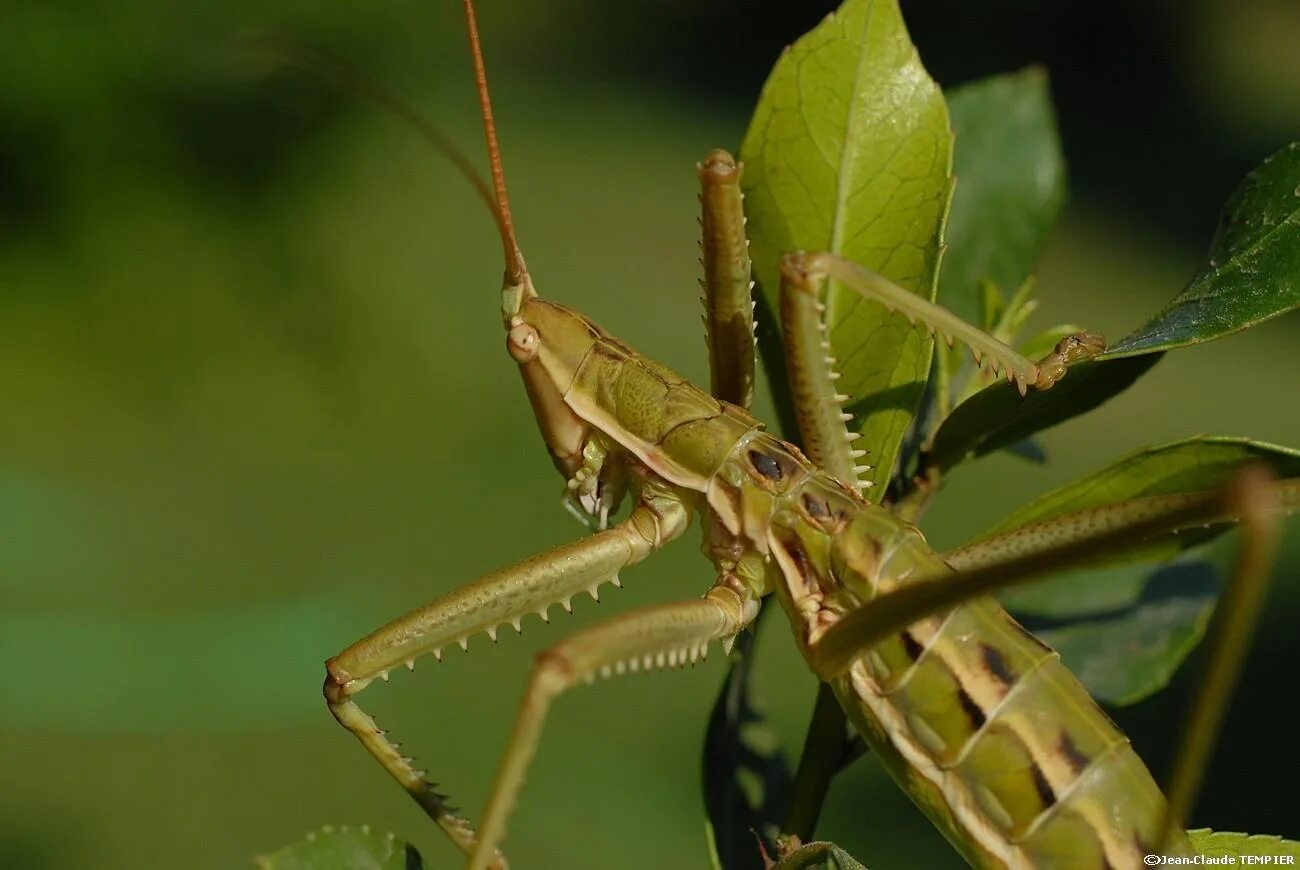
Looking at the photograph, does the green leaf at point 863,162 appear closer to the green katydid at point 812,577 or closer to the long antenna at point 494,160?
the green katydid at point 812,577

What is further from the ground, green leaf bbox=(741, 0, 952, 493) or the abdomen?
green leaf bbox=(741, 0, 952, 493)

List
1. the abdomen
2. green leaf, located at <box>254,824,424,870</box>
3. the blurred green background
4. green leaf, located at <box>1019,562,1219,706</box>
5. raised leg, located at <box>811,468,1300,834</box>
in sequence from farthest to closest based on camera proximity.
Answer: the blurred green background → green leaf, located at <box>1019,562,1219,706</box> → the abdomen → green leaf, located at <box>254,824,424,870</box> → raised leg, located at <box>811,468,1300,834</box>

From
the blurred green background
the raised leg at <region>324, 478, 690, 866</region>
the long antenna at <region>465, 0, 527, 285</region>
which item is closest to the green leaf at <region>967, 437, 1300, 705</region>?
the raised leg at <region>324, 478, 690, 866</region>

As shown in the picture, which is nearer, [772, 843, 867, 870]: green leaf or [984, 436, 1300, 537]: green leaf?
[772, 843, 867, 870]: green leaf

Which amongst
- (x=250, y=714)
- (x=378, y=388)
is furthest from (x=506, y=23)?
A: (x=250, y=714)

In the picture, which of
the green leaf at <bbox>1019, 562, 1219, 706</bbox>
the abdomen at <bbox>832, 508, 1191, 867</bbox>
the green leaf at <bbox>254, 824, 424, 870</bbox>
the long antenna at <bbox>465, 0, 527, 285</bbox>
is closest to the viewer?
the green leaf at <bbox>254, 824, 424, 870</bbox>

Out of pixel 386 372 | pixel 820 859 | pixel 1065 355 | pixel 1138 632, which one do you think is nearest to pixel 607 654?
pixel 820 859

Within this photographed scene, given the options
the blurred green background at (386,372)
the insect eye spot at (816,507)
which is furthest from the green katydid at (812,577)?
the blurred green background at (386,372)

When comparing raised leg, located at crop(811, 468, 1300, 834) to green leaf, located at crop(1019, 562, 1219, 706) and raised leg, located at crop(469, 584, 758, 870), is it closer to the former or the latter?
raised leg, located at crop(469, 584, 758, 870)
